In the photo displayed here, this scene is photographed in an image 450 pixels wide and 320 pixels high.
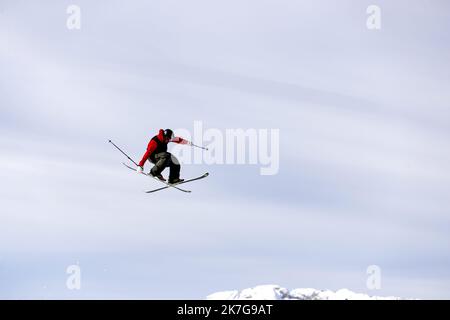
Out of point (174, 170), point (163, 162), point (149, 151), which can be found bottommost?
point (174, 170)

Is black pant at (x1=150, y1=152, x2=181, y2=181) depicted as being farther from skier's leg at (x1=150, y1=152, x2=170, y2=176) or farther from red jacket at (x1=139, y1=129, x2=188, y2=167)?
red jacket at (x1=139, y1=129, x2=188, y2=167)

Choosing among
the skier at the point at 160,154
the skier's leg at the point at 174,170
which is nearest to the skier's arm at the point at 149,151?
A: the skier at the point at 160,154

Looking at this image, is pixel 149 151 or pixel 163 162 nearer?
pixel 149 151

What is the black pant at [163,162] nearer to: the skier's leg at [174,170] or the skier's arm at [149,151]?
the skier's leg at [174,170]

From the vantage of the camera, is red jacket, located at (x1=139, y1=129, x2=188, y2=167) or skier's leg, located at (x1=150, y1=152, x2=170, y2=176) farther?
skier's leg, located at (x1=150, y1=152, x2=170, y2=176)

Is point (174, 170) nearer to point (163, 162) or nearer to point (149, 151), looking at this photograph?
point (163, 162)

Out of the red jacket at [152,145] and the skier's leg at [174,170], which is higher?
the red jacket at [152,145]

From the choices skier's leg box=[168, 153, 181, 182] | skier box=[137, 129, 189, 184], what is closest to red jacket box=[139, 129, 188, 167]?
skier box=[137, 129, 189, 184]

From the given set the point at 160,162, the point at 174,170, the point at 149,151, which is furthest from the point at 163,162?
the point at 174,170

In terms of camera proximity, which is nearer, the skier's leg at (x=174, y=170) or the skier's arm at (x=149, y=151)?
the skier's arm at (x=149, y=151)
